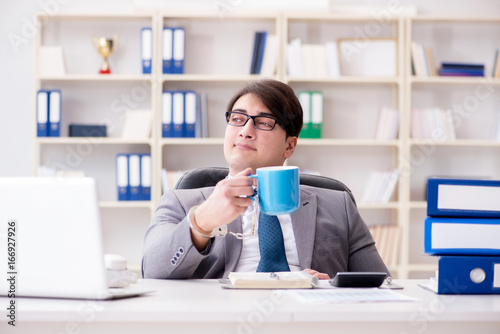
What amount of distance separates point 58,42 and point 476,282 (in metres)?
3.44

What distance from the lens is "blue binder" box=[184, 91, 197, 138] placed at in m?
3.78

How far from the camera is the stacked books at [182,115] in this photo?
3771 mm

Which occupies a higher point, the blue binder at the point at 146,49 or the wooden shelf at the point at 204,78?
the blue binder at the point at 146,49

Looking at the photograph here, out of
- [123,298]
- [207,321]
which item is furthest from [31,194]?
[207,321]

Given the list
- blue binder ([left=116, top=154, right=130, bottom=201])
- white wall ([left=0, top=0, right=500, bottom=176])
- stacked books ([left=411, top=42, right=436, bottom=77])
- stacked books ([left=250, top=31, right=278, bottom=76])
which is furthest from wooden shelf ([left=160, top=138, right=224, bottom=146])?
stacked books ([left=411, top=42, right=436, bottom=77])

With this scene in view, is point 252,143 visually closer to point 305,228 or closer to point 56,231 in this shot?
point 305,228

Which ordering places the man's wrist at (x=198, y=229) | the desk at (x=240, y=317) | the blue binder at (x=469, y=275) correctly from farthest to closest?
the man's wrist at (x=198, y=229)
the blue binder at (x=469, y=275)
the desk at (x=240, y=317)

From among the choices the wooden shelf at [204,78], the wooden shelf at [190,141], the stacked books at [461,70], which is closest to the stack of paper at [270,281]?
the wooden shelf at [190,141]

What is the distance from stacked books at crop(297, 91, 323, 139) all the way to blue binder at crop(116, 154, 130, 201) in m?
1.15

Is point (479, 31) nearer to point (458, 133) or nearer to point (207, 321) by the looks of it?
point (458, 133)

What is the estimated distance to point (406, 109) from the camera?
153 inches

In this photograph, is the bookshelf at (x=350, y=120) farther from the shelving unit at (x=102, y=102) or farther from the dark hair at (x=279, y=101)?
the dark hair at (x=279, y=101)

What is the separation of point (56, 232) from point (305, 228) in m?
0.88

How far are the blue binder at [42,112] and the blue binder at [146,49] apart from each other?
638 mm
